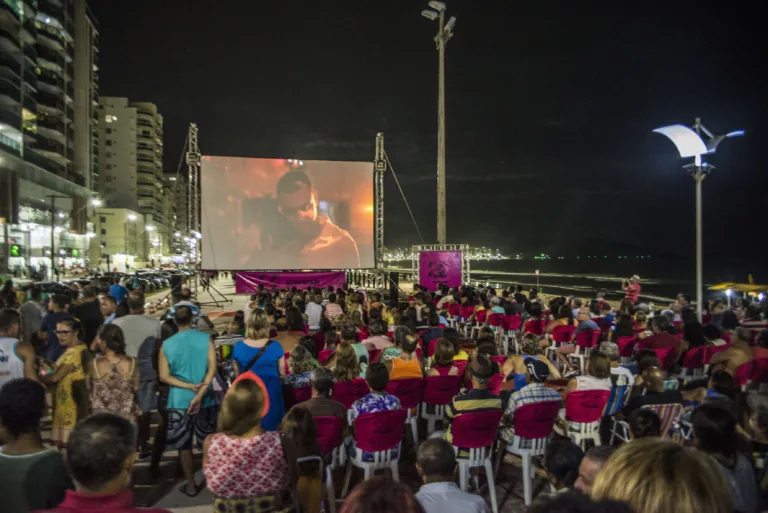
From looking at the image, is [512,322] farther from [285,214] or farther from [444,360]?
[285,214]

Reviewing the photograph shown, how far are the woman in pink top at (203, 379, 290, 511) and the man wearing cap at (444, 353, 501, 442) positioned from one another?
1.69 m

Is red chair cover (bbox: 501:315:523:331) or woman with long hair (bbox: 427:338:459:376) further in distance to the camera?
red chair cover (bbox: 501:315:523:331)

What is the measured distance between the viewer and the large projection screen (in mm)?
16781

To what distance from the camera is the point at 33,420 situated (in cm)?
218

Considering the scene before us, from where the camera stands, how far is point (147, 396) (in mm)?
4941

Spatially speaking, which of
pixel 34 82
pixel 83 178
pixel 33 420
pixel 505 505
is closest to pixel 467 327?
pixel 505 505

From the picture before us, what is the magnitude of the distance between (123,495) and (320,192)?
1660 centimetres

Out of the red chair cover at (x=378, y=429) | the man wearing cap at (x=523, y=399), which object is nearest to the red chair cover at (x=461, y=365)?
the man wearing cap at (x=523, y=399)

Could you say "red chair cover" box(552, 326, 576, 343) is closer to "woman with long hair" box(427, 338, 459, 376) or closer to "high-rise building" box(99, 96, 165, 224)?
"woman with long hair" box(427, 338, 459, 376)

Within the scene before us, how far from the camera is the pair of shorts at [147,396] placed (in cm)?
490

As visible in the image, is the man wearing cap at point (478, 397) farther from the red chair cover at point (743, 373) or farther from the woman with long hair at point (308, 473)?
the red chair cover at point (743, 373)

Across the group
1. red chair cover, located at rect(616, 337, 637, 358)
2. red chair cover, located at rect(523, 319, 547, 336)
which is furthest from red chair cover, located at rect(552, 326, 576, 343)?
red chair cover, located at rect(616, 337, 637, 358)

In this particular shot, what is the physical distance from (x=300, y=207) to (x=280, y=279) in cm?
286

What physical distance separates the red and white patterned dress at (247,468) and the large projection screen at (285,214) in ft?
49.9
